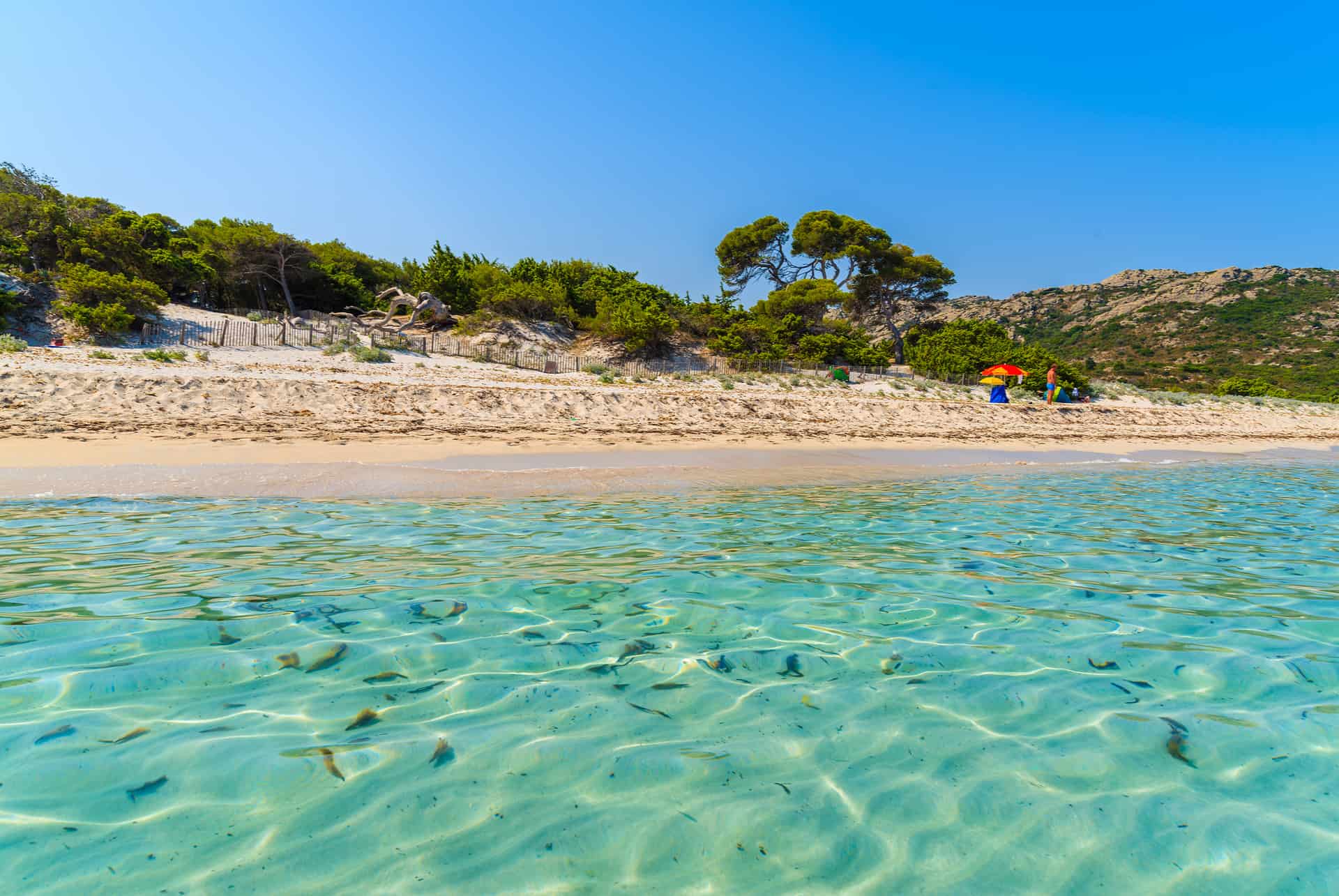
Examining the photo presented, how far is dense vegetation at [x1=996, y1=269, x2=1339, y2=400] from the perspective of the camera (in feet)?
195

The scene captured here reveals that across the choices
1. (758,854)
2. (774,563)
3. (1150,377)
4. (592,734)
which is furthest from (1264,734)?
(1150,377)

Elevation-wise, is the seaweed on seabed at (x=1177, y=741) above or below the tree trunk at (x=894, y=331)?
below

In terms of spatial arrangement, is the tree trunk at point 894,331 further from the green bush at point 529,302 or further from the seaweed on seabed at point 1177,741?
the seaweed on seabed at point 1177,741

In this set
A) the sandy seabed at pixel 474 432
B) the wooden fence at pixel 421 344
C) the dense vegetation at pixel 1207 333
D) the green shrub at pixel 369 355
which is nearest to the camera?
the sandy seabed at pixel 474 432

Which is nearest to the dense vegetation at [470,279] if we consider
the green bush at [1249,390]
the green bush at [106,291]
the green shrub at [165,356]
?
the green bush at [106,291]

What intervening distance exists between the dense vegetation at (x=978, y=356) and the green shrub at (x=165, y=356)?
3553 centimetres

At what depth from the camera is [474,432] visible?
44.2 feet

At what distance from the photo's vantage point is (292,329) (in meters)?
27.7

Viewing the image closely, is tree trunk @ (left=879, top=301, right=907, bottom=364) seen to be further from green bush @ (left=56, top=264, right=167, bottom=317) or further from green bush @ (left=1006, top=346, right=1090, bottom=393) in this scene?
green bush @ (left=56, top=264, right=167, bottom=317)

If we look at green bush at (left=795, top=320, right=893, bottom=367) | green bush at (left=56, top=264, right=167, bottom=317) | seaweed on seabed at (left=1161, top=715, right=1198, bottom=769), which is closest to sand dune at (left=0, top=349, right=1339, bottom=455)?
green bush at (left=56, top=264, right=167, bottom=317)

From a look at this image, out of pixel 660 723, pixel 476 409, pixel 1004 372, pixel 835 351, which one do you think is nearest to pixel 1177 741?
pixel 660 723

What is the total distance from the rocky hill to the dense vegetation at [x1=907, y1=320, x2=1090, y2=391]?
1745 cm

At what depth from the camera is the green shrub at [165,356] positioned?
19.4 metres

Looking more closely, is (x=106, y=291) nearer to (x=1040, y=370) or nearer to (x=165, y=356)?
(x=165, y=356)
